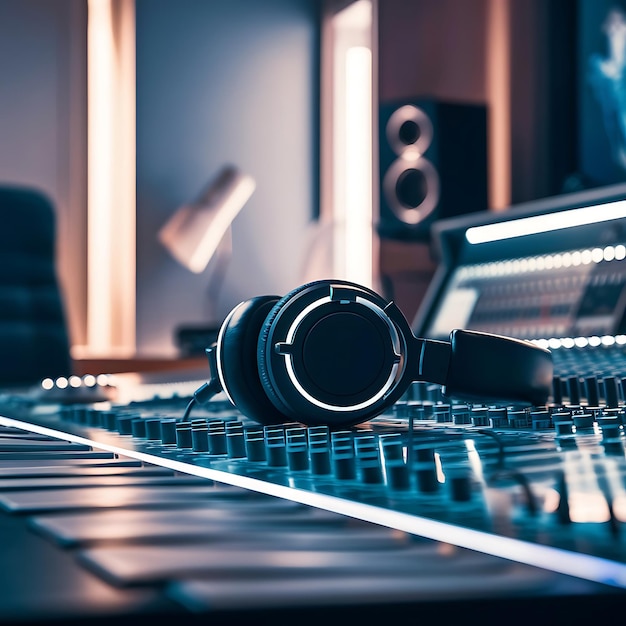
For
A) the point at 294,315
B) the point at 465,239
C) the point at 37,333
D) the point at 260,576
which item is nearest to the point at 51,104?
the point at 37,333

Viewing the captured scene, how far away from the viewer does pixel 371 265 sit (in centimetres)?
456

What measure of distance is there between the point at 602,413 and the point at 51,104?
4397 millimetres

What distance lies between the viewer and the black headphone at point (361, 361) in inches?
21.2

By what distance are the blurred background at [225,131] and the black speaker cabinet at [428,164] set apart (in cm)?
17

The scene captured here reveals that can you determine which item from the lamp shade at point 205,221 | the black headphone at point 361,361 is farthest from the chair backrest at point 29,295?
the black headphone at point 361,361

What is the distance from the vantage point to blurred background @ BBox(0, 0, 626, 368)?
12.4ft

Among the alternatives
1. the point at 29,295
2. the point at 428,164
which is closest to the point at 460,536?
the point at 29,295

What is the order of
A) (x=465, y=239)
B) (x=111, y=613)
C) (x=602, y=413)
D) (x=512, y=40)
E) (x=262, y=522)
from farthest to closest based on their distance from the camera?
(x=512, y=40)
(x=465, y=239)
(x=602, y=413)
(x=262, y=522)
(x=111, y=613)

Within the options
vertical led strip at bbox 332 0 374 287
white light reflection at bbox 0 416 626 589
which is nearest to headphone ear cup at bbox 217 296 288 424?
white light reflection at bbox 0 416 626 589

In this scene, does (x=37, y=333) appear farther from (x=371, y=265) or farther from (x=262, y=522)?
(x=262, y=522)

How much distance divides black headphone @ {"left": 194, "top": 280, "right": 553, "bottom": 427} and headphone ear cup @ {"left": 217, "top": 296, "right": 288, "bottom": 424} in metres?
0.01

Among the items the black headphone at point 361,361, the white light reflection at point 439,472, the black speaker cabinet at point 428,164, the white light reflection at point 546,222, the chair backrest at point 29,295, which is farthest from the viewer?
the black speaker cabinet at point 428,164

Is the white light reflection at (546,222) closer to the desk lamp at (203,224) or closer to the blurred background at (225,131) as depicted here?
the blurred background at (225,131)

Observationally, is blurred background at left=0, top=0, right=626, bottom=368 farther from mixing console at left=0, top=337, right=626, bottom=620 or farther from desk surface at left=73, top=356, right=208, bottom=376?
mixing console at left=0, top=337, right=626, bottom=620
